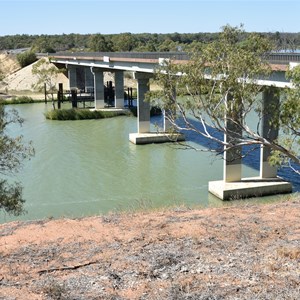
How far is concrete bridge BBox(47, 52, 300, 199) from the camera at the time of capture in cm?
1836

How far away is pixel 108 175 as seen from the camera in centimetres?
2531

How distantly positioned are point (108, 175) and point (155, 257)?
15.8 meters

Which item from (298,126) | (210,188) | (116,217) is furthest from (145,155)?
(298,126)

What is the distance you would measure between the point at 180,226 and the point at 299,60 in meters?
8.22

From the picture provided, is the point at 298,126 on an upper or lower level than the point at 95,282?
upper

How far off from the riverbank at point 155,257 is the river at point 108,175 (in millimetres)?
4473

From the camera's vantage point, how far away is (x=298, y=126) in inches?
399

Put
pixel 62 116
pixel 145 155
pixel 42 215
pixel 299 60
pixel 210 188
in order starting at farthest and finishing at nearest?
pixel 62 116
pixel 145 155
pixel 210 188
pixel 42 215
pixel 299 60

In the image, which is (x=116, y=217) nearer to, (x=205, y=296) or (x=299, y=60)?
(x=205, y=296)

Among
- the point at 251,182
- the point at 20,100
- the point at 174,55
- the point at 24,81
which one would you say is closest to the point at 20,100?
the point at 20,100

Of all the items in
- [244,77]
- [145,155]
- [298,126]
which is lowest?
[145,155]

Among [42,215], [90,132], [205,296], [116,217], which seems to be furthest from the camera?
[90,132]

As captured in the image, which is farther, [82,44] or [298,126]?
[82,44]

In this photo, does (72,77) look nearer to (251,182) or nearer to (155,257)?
(251,182)
